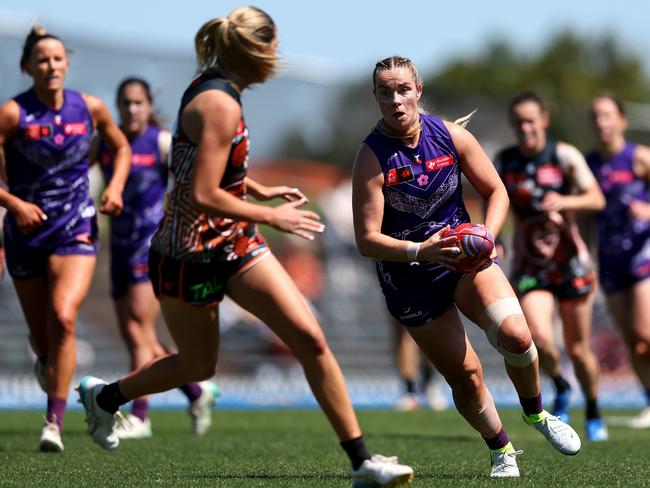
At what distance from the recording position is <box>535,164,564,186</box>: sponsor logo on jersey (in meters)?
9.41

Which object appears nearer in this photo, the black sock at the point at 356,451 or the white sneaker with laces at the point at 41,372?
the black sock at the point at 356,451

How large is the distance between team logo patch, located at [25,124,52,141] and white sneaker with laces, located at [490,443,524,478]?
11.6ft

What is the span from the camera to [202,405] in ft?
31.0

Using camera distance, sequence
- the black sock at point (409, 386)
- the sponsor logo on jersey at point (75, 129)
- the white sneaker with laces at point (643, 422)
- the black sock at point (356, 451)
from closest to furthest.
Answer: the black sock at point (356, 451) → the sponsor logo on jersey at point (75, 129) → the white sneaker with laces at point (643, 422) → the black sock at point (409, 386)

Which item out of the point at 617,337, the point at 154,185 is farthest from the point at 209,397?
the point at 617,337

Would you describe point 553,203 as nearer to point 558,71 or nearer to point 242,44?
point 242,44

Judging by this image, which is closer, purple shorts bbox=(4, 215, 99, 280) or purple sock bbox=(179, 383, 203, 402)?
purple shorts bbox=(4, 215, 99, 280)

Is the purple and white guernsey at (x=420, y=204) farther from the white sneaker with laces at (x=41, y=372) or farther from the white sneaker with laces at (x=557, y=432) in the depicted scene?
the white sneaker with laces at (x=41, y=372)

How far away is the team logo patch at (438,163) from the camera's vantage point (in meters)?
6.00

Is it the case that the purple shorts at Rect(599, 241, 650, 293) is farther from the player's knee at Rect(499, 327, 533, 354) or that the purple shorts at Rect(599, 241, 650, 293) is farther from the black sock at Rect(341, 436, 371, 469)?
the black sock at Rect(341, 436, 371, 469)

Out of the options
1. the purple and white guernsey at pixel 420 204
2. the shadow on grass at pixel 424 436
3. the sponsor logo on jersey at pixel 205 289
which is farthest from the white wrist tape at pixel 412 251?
the shadow on grass at pixel 424 436

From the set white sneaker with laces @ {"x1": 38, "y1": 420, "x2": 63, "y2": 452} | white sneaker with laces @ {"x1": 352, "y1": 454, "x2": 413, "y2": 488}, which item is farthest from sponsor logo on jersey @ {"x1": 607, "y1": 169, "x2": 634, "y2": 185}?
white sneaker with laces @ {"x1": 352, "y1": 454, "x2": 413, "y2": 488}

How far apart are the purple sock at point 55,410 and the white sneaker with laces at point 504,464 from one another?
289 centimetres

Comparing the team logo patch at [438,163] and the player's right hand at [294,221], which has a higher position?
the team logo patch at [438,163]
